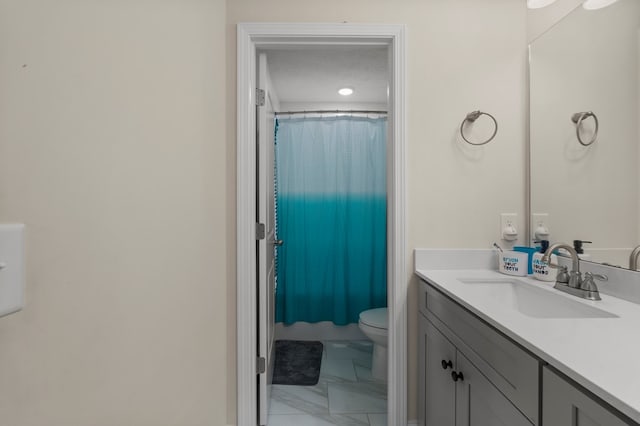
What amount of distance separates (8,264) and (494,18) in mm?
2080

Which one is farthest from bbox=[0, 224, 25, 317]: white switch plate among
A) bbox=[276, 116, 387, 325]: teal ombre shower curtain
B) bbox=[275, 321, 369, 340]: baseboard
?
bbox=[275, 321, 369, 340]: baseboard

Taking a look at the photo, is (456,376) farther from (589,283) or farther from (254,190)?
(254,190)

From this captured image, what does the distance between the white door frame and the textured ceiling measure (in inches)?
13.9

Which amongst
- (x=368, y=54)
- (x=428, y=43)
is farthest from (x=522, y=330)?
(x=368, y=54)

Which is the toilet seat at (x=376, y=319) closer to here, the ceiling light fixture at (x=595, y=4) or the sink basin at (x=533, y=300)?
the sink basin at (x=533, y=300)

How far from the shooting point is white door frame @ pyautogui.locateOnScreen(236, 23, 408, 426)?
160 centimetres

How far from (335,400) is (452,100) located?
186 centimetres

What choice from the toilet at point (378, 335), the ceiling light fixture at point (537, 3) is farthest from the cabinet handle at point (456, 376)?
the ceiling light fixture at point (537, 3)

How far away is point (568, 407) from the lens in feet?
2.21

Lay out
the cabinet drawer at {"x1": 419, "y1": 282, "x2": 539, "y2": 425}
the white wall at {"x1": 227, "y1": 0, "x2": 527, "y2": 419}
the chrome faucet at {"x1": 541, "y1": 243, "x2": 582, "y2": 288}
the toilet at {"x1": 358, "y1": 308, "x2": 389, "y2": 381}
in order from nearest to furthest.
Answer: the cabinet drawer at {"x1": 419, "y1": 282, "x2": 539, "y2": 425} → the chrome faucet at {"x1": 541, "y1": 243, "x2": 582, "y2": 288} → the white wall at {"x1": 227, "y1": 0, "x2": 527, "y2": 419} → the toilet at {"x1": 358, "y1": 308, "x2": 389, "y2": 381}

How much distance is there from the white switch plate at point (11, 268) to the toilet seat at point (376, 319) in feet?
6.67

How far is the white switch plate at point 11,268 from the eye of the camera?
300 mm

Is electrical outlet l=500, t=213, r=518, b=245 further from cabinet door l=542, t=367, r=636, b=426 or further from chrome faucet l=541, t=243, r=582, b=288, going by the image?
cabinet door l=542, t=367, r=636, b=426

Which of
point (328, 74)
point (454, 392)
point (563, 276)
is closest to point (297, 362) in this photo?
point (454, 392)
